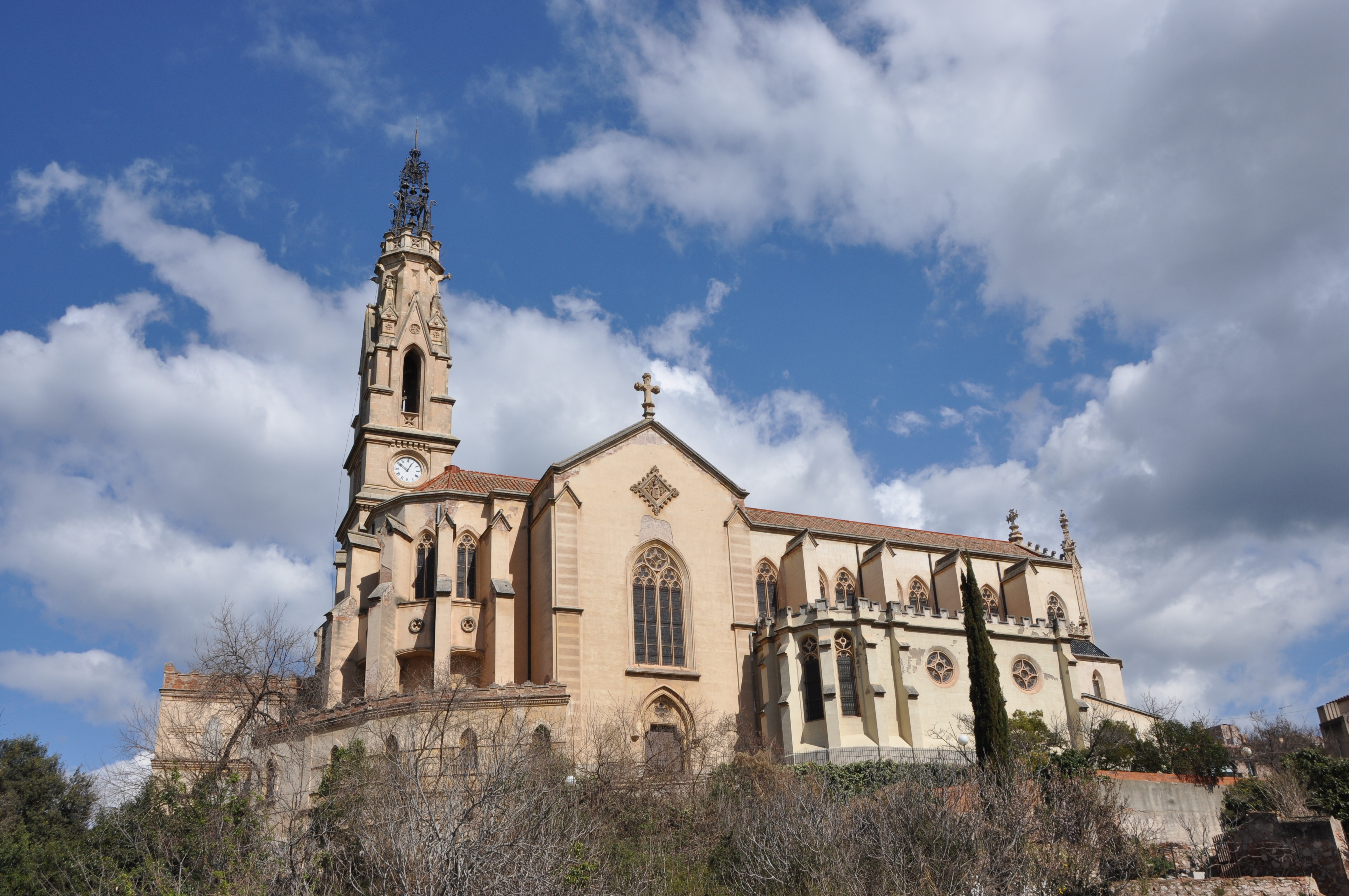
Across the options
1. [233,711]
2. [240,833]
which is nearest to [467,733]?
[240,833]

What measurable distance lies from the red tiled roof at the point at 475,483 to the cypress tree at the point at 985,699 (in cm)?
1984

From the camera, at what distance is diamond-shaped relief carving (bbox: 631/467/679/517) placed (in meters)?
41.0

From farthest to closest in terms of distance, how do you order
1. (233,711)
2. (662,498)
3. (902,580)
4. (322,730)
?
(902,580), (662,498), (233,711), (322,730)

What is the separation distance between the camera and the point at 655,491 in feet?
135

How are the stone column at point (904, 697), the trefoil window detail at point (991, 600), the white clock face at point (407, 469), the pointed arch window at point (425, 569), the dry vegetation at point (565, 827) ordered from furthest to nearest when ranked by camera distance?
the trefoil window detail at point (991, 600) < the white clock face at point (407, 469) < the pointed arch window at point (425, 569) < the stone column at point (904, 697) < the dry vegetation at point (565, 827)

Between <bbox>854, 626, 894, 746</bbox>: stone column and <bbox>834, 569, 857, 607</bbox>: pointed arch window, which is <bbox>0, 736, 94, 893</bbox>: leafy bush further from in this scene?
<bbox>834, 569, 857, 607</bbox>: pointed arch window

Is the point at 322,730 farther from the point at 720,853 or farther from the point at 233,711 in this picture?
the point at 720,853

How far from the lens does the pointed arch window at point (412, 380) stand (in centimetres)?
5206

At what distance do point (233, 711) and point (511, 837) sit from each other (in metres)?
→ 22.0

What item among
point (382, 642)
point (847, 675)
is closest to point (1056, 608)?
point (847, 675)

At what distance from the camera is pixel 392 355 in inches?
2028

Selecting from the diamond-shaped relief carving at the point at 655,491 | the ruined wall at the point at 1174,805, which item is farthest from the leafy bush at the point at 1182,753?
the diamond-shaped relief carving at the point at 655,491

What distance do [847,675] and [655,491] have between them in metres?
10.6

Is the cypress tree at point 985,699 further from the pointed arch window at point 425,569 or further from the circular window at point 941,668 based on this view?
the pointed arch window at point 425,569
